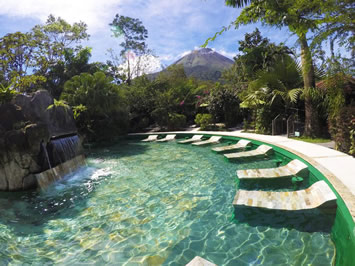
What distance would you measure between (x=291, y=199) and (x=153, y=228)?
2.69m

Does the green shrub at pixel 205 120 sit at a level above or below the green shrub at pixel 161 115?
below

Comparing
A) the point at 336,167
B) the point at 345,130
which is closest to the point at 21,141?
the point at 336,167

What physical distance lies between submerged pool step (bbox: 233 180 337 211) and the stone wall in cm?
595

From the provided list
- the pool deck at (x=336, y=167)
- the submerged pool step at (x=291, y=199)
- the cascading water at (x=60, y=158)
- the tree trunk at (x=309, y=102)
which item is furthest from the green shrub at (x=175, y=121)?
the submerged pool step at (x=291, y=199)

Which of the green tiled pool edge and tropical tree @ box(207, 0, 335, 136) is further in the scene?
tropical tree @ box(207, 0, 335, 136)

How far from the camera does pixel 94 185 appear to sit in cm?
621

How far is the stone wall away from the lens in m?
5.91

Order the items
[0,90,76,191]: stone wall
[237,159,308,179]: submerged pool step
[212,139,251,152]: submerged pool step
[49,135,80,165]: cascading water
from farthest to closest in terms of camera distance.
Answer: [212,139,251,152]: submerged pool step
[49,135,80,165]: cascading water
[0,90,76,191]: stone wall
[237,159,308,179]: submerged pool step

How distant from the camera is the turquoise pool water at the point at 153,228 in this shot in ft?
9.70

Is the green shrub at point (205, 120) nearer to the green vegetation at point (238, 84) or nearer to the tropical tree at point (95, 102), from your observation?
the green vegetation at point (238, 84)

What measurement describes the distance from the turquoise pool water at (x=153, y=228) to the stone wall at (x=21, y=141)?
59 cm

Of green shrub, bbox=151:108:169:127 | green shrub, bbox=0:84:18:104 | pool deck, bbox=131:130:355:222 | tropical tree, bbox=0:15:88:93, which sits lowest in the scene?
pool deck, bbox=131:130:355:222

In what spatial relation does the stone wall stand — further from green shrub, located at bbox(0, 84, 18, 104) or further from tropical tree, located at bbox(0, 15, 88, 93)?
tropical tree, located at bbox(0, 15, 88, 93)

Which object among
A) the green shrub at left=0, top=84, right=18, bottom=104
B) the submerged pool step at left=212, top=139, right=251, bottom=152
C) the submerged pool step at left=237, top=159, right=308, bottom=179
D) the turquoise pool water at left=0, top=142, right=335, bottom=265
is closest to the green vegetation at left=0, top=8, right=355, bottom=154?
the green shrub at left=0, top=84, right=18, bottom=104
